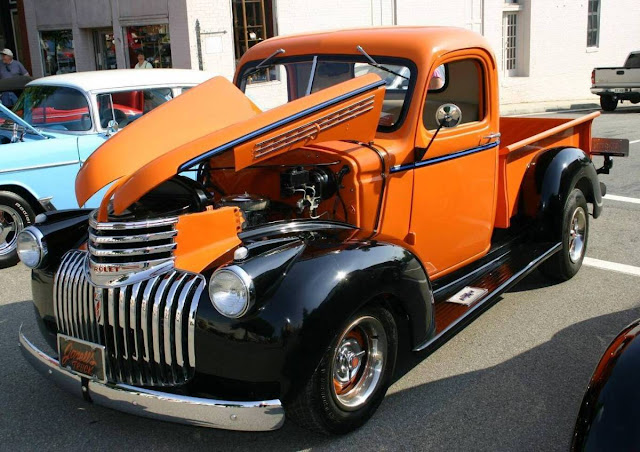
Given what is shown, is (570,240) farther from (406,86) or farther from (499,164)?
(406,86)

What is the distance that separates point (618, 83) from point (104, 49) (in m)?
13.4

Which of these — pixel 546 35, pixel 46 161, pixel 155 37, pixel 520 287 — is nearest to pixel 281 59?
pixel 520 287

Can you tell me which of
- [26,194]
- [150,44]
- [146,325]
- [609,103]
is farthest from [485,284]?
[609,103]

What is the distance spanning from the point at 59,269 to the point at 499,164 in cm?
295

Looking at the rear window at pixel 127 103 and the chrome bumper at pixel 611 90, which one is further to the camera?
the chrome bumper at pixel 611 90

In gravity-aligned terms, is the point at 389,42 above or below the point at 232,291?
above

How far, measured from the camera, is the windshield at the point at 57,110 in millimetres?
6965

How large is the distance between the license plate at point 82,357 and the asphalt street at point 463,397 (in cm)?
43

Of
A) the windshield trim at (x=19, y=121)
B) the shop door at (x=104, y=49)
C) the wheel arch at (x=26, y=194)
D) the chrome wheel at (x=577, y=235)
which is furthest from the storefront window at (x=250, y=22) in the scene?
the chrome wheel at (x=577, y=235)

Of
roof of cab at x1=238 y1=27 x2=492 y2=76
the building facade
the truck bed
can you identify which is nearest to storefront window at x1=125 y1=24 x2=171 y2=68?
the building facade

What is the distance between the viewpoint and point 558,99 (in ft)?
73.8

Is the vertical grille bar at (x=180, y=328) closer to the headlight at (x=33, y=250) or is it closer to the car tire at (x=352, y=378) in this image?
the car tire at (x=352, y=378)

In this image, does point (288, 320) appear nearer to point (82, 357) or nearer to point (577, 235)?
point (82, 357)

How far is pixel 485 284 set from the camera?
4422mm
